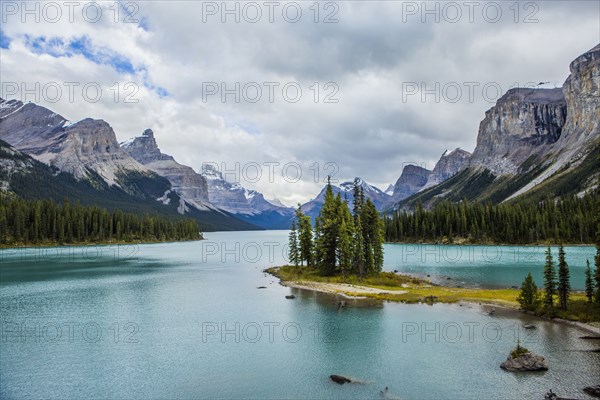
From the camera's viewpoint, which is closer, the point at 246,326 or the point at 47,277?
the point at 246,326

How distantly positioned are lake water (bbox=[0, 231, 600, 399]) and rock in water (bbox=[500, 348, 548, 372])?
74cm

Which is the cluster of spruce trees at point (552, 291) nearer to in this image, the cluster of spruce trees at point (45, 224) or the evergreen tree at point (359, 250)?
the evergreen tree at point (359, 250)

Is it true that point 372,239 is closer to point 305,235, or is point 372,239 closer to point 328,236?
point 328,236

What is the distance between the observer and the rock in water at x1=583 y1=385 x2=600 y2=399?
2831 cm

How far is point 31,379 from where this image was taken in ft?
110

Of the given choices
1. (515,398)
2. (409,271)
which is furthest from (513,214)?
(515,398)

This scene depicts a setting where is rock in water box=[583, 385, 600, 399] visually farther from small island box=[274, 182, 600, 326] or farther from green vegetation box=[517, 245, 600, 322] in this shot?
small island box=[274, 182, 600, 326]

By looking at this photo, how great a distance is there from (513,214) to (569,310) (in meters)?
155

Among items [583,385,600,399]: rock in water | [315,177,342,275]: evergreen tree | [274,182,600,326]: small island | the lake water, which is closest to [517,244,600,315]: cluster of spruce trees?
[274,182,600,326]: small island

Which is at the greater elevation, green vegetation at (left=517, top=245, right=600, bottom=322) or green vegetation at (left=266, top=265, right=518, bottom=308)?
green vegetation at (left=517, top=245, right=600, bottom=322)

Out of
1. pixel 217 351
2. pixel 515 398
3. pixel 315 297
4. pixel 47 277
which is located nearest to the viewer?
pixel 515 398

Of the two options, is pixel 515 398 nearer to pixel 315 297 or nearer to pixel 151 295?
pixel 315 297

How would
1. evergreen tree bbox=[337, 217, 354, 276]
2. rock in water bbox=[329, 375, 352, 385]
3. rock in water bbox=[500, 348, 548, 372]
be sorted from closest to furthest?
rock in water bbox=[329, 375, 352, 385] → rock in water bbox=[500, 348, 548, 372] → evergreen tree bbox=[337, 217, 354, 276]

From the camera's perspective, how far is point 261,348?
1667 inches
